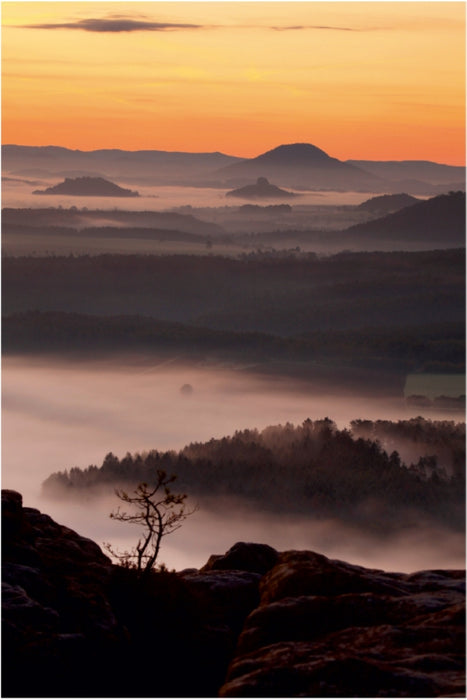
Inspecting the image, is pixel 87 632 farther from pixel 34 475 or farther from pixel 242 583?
pixel 34 475

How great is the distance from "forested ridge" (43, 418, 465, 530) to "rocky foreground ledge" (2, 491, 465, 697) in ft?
325

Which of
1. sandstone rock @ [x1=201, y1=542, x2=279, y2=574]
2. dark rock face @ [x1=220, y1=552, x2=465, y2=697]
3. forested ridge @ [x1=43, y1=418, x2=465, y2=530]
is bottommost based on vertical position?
dark rock face @ [x1=220, y1=552, x2=465, y2=697]

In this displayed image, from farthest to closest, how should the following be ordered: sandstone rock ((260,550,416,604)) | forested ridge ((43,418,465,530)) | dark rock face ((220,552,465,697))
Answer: forested ridge ((43,418,465,530)) < sandstone rock ((260,550,416,604)) < dark rock face ((220,552,465,697))

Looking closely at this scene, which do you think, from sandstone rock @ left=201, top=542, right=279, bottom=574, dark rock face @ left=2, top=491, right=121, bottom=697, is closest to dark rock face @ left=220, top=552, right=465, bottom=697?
sandstone rock @ left=201, top=542, right=279, bottom=574

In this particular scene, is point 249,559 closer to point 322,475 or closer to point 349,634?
point 349,634

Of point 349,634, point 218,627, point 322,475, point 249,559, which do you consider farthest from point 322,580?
point 322,475

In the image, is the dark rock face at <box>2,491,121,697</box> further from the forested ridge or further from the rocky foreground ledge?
the forested ridge

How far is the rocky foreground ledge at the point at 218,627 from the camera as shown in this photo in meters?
15.6

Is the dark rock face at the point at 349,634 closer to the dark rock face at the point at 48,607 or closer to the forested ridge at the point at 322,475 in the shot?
the dark rock face at the point at 48,607

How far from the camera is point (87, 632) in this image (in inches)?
715

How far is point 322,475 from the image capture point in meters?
145

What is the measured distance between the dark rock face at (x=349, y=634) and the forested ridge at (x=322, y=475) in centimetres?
9953

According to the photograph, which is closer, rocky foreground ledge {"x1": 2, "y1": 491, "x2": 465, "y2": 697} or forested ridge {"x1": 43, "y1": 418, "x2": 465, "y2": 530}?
rocky foreground ledge {"x1": 2, "y1": 491, "x2": 465, "y2": 697}

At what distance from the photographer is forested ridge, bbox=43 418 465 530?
131500mm
